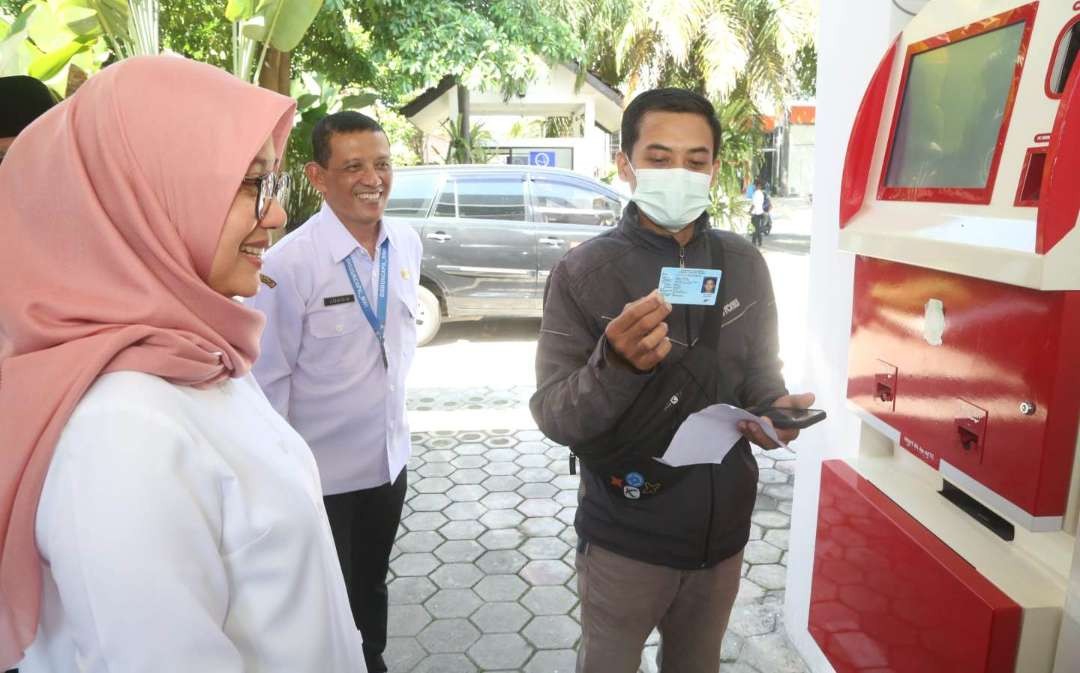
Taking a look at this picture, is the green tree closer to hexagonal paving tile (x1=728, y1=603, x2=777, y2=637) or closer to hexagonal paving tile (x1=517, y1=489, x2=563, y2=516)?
hexagonal paving tile (x1=517, y1=489, x2=563, y2=516)

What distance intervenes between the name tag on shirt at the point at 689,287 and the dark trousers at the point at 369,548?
1425 mm

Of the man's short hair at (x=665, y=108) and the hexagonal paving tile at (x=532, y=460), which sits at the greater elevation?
the man's short hair at (x=665, y=108)

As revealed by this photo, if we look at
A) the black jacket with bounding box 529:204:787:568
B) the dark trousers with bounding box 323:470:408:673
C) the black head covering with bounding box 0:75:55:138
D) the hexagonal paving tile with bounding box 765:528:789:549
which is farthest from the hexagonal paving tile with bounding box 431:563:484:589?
the black head covering with bounding box 0:75:55:138

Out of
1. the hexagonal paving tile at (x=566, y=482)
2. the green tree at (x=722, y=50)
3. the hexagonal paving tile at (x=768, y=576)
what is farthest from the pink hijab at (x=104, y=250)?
the green tree at (x=722, y=50)

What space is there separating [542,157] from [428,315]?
8.13 metres

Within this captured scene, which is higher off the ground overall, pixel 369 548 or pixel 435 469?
pixel 369 548

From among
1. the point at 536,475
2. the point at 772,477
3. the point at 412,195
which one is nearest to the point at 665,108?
the point at 536,475

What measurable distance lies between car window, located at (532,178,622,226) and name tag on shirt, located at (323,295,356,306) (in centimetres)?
539

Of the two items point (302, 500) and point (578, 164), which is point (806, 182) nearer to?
point (578, 164)

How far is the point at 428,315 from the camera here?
784 cm

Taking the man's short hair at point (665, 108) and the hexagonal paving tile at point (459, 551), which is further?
the hexagonal paving tile at point (459, 551)

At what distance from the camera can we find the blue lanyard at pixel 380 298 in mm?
2436

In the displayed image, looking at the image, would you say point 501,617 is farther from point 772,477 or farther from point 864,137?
point 864,137

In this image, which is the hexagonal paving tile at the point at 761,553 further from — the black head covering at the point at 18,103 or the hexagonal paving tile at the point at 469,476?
the black head covering at the point at 18,103
